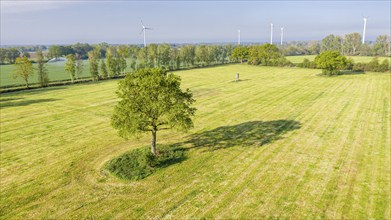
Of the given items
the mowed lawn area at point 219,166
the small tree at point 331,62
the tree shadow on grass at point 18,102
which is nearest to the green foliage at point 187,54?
the small tree at point 331,62

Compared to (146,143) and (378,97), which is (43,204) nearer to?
(146,143)

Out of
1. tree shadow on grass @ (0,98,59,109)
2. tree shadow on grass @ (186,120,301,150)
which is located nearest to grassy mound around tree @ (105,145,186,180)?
tree shadow on grass @ (186,120,301,150)

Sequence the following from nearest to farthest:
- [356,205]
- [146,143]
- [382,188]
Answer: [356,205], [382,188], [146,143]

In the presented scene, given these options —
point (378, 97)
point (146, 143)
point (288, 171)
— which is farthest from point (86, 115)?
point (378, 97)

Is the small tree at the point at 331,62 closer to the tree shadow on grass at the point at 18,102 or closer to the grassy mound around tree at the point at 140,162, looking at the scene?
the grassy mound around tree at the point at 140,162

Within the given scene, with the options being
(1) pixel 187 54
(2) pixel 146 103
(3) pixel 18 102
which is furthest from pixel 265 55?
Result: (2) pixel 146 103
